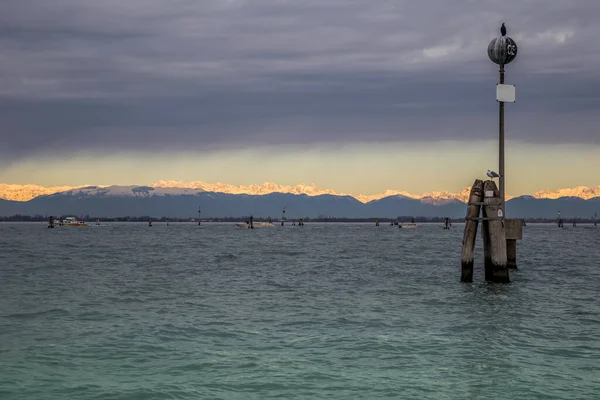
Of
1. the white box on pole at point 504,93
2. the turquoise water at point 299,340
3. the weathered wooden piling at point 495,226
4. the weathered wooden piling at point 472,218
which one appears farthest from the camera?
the white box on pole at point 504,93

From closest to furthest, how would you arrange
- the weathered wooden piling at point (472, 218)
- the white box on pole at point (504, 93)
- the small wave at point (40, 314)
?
the small wave at point (40, 314), the weathered wooden piling at point (472, 218), the white box on pole at point (504, 93)

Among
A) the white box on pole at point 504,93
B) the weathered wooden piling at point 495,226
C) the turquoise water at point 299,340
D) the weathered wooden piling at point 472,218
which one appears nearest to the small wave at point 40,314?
the turquoise water at point 299,340

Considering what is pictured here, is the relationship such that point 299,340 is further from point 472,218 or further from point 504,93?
point 504,93

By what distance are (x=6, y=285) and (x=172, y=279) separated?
28.4 feet

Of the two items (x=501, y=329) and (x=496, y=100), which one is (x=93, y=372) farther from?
(x=496, y=100)

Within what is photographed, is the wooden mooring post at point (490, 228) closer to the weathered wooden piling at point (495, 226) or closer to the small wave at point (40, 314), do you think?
the weathered wooden piling at point (495, 226)

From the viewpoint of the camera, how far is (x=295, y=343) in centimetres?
1919

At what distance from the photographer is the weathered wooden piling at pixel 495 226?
31.4 m

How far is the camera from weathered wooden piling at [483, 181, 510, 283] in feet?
103

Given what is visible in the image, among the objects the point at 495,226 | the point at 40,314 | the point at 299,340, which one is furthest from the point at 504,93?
the point at 40,314

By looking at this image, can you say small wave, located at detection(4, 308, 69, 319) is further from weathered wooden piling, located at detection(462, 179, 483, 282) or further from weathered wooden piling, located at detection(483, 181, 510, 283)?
weathered wooden piling, located at detection(483, 181, 510, 283)

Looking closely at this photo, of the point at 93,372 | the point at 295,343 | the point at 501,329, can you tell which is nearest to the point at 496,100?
the point at 501,329

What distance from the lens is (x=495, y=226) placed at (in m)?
31.3

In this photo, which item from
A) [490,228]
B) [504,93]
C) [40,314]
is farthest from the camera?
[504,93]
